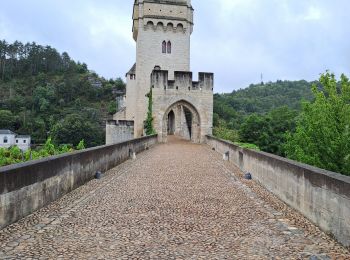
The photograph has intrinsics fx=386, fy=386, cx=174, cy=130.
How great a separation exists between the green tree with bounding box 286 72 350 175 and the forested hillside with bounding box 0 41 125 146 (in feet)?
191

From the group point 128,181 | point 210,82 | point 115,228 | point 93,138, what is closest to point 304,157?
point 210,82

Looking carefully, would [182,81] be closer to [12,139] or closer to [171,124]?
[171,124]

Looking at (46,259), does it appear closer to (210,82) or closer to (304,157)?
(304,157)

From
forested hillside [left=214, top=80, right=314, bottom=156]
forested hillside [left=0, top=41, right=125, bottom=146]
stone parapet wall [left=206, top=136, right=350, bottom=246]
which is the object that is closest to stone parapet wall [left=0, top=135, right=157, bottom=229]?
stone parapet wall [left=206, top=136, right=350, bottom=246]

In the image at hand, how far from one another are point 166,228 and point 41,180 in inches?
101

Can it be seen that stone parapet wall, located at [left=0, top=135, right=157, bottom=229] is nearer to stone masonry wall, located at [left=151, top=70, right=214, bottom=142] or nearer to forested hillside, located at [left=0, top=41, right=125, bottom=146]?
stone masonry wall, located at [left=151, top=70, right=214, bottom=142]

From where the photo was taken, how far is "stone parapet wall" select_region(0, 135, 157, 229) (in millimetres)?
5520

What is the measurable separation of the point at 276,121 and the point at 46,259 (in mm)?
43967

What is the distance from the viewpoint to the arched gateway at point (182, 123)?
104 ft

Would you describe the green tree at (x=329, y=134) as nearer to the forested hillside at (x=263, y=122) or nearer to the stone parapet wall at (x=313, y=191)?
the forested hillside at (x=263, y=122)

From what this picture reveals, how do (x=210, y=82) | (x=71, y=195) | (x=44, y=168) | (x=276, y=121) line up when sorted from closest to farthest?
1. (x=44, y=168)
2. (x=71, y=195)
3. (x=210, y=82)
4. (x=276, y=121)

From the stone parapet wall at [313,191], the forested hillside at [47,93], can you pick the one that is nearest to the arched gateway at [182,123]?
the stone parapet wall at [313,191]

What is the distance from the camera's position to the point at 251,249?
15.7 feet

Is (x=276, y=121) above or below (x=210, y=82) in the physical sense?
below
